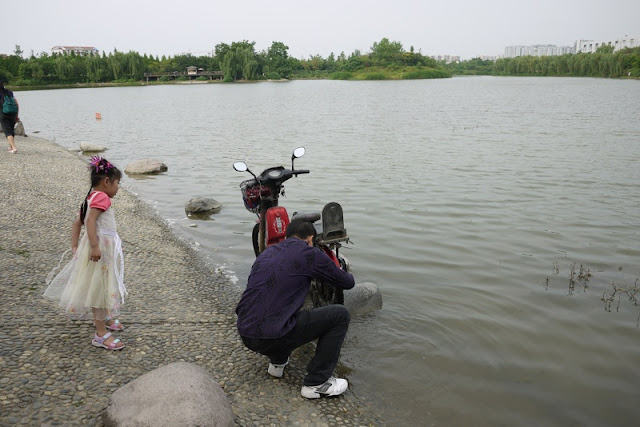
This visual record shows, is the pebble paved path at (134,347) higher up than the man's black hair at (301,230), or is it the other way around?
the man's black hair at (301,230)

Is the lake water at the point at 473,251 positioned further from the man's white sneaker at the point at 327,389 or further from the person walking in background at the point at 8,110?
Answer: the person walking in background at the point at 8,110

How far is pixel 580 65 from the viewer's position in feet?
359

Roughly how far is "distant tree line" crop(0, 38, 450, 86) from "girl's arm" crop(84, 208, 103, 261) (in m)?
113

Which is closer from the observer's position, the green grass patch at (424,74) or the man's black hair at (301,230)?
the man's black hair at (301,230)

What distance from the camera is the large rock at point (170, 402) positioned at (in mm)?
3289

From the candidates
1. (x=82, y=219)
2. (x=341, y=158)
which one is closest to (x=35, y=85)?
(x=341, y=158)

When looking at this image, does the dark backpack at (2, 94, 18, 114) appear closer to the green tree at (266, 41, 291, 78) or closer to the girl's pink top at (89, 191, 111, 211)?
the girl's pink top at (89, 191, 111, 211)

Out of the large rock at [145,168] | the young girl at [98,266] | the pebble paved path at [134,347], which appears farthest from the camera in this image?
the large rock at [145,168]

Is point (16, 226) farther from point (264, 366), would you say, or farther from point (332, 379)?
point (332, 379)

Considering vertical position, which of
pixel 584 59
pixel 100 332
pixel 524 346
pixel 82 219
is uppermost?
pixel 584 59

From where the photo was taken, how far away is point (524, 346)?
5.64m

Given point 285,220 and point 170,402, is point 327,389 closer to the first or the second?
point 170,402

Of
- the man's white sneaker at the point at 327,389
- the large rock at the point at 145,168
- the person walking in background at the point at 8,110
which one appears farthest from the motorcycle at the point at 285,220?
the person walking in background at the point at 8,110

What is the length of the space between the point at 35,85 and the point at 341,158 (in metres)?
112
